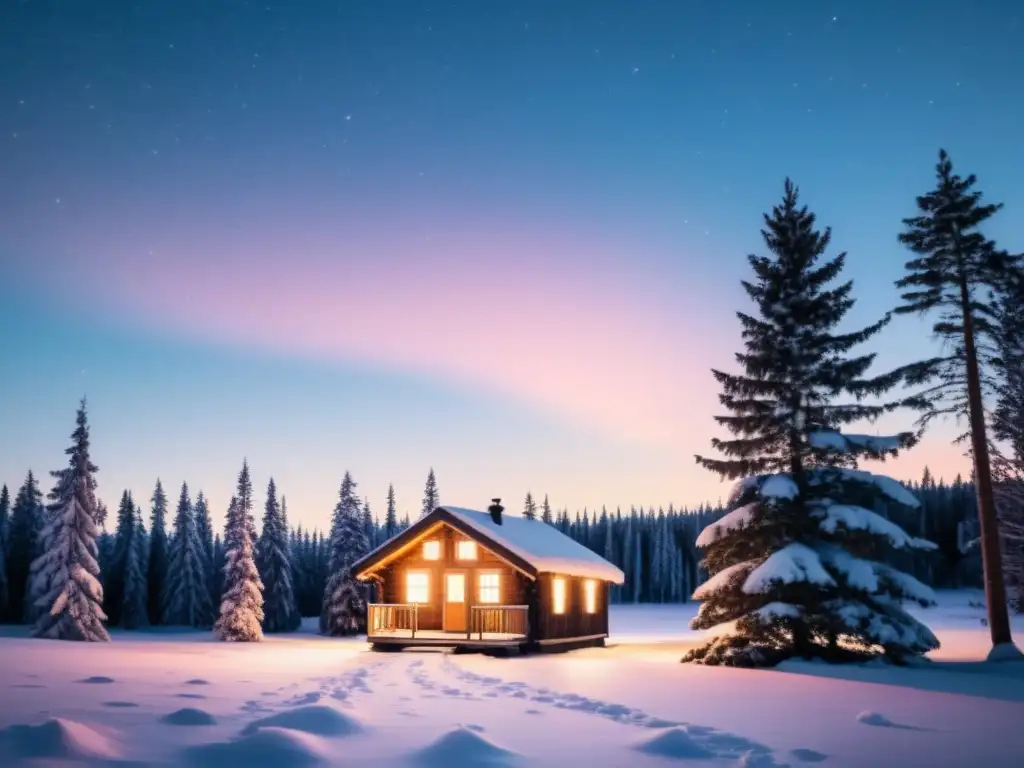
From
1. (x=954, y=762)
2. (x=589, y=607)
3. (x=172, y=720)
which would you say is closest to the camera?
(x=954, y=762)

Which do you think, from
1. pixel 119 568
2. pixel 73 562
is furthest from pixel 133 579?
pixel 73 562

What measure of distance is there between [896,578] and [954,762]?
44.3ft

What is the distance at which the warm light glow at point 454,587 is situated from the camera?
3238cm

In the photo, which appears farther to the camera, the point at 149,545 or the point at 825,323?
the point at 149,545

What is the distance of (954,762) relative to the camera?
10797mm

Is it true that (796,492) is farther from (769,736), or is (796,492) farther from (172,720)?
(172,720)

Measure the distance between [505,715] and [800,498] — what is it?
1338cm

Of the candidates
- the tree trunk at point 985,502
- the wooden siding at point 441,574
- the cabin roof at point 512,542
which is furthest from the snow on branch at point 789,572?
the wooden siding at point 441,574

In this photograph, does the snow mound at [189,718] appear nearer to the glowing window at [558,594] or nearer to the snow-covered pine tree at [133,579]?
the glowing window at [558,594]

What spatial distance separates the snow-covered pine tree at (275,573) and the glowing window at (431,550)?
119 feet

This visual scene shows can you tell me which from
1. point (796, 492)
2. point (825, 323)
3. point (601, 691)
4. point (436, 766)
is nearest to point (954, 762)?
point (436, 766)

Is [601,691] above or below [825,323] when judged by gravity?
below

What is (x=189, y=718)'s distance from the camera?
39.1ft

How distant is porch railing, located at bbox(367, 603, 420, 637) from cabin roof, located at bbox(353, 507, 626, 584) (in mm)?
1597
